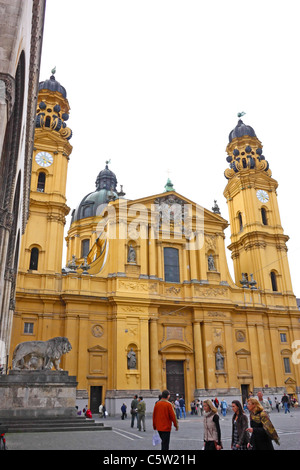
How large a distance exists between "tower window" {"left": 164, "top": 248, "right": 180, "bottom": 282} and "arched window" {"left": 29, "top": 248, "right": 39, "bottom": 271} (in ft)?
33.3

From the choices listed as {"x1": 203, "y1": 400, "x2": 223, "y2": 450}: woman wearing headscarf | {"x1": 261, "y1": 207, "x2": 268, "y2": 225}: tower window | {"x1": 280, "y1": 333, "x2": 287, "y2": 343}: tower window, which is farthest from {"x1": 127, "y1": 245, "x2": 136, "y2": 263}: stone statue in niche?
{"x1": 203, "y1": 400, "x2": 223, "y2": 450}: woman wearing headscarf

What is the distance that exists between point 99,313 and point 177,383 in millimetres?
7808

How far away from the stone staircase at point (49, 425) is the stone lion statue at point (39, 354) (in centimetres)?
234

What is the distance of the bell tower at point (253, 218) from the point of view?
118 ft

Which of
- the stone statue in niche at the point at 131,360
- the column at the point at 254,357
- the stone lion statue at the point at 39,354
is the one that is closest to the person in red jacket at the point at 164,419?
the stone lion statue at the point at 39,354

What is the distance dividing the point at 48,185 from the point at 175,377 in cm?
1794

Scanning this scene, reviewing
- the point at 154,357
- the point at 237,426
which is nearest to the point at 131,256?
the point at 154,357

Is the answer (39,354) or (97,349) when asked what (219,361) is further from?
(39,354)

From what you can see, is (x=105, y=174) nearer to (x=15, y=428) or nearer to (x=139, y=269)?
(x=139, y=269)

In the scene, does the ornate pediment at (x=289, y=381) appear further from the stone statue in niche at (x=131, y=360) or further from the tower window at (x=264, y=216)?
the tower window at (x=264, y=216)

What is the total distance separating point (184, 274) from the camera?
3212cm

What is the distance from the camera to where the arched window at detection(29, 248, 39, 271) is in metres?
29.2

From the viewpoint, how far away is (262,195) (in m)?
39.2

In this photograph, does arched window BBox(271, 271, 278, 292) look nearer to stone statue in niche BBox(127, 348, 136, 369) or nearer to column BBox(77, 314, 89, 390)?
stone statue in niche BBox(127, 348, 136, 369)
